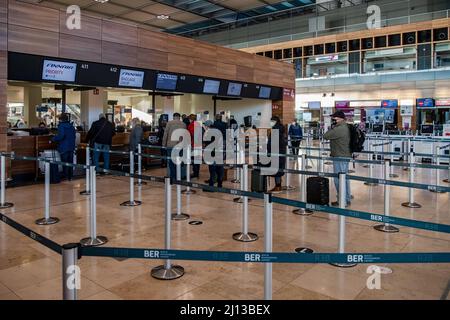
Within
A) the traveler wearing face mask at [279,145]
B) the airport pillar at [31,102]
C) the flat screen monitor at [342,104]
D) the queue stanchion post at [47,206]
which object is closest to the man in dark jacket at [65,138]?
the queue stanchion post at [47,206]

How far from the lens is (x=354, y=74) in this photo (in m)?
22.6

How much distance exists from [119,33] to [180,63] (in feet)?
7.05

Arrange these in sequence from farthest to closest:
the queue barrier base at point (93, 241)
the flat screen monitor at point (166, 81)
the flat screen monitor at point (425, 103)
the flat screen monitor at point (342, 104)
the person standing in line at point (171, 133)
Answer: the flat screen monitor at point (342, 104)
the flat screen monitor at point (425, 103)
the flat screen monitor at point (166, 81)
the person standing in line at point (171, 133)
the queue barrier base at point (93, 241)

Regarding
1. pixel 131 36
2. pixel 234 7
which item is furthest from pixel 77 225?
pixel 234 7

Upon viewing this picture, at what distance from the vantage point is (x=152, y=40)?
422 inches

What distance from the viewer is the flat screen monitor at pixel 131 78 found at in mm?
10102

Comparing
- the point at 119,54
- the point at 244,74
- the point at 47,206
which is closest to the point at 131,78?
the point at 119,54

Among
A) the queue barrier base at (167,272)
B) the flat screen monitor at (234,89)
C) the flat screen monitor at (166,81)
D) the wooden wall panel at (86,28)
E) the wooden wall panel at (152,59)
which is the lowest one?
the queue barrier base at (167,272)

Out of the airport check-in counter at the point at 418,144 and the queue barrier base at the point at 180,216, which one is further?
the airport check-in counter at the point at 418,144

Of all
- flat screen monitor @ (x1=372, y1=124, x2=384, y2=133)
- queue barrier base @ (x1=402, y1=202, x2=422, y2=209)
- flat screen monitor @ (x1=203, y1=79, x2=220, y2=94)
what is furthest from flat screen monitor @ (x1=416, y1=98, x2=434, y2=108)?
queue barrier base @ (x1=402, y1=202, x2=422, y2=209)

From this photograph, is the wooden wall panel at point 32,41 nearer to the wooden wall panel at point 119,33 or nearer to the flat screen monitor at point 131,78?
the wooden wall panel at point 119,33

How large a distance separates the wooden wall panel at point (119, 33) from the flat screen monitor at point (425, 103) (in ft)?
52.7

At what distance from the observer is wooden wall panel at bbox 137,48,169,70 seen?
10.5 m

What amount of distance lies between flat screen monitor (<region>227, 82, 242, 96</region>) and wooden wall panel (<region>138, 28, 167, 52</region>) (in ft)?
10.2
